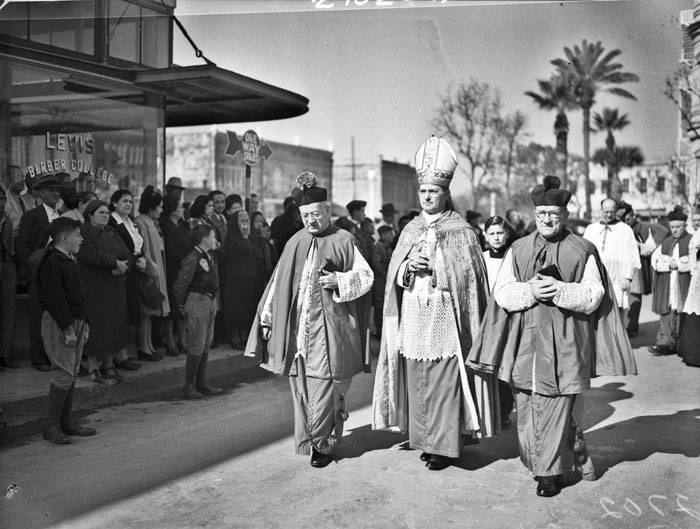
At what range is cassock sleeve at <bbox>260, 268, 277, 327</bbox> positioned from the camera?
5.31m

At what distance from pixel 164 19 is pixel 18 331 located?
14.3ft

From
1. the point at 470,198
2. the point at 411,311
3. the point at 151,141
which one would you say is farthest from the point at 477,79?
the point at 151,141

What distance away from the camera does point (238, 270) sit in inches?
346

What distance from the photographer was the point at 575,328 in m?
4.39

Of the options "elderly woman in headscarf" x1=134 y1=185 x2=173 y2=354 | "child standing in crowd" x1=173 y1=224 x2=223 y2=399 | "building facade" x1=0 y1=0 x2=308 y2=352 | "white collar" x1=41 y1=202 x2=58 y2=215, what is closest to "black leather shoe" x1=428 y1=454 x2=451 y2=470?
"child standing in crowd" x1=173 y1=224 x2=223 y2=399

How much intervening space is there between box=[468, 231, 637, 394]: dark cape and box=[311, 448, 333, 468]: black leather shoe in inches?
45.7

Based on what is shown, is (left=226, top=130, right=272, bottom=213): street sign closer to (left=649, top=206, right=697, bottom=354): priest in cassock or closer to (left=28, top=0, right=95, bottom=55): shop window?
(left=28, top=0, right=95, bottom=55): shop window

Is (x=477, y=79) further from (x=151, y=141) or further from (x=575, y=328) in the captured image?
(x=151, y=141)

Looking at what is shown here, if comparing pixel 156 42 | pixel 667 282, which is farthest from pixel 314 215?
pixel 667 282

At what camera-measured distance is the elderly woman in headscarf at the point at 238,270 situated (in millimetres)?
8797

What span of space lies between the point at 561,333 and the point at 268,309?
2018 millimetres

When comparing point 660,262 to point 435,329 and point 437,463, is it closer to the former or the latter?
point 435,329

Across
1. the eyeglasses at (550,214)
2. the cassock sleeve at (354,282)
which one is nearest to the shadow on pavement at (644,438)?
the eyeglasses at (550,214)

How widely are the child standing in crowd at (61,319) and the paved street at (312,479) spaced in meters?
0.26
